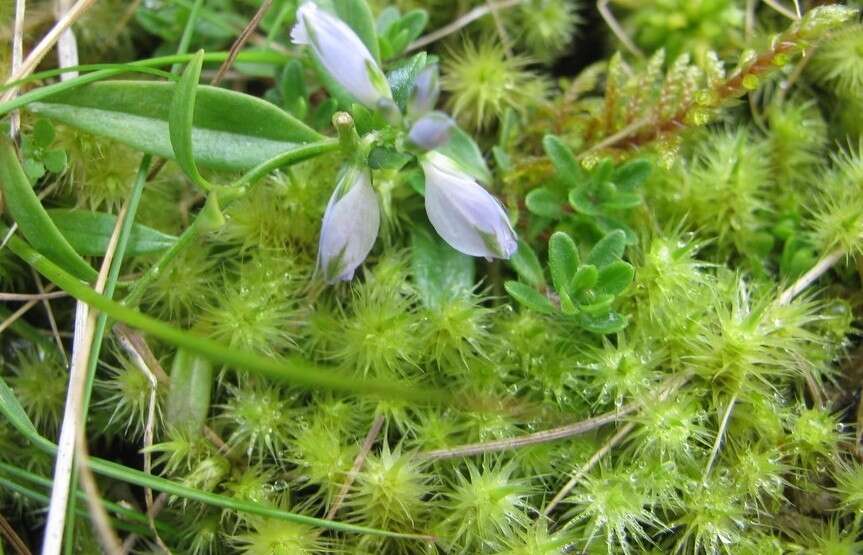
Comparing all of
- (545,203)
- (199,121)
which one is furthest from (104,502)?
(545,203)

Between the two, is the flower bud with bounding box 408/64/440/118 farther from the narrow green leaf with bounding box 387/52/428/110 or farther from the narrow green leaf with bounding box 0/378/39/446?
the narrow green leaf with bounding box 0/378/39/446

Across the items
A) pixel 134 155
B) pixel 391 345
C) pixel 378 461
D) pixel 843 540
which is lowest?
pixel 843 540

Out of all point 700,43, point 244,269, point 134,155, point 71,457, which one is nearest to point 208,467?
point 71,457

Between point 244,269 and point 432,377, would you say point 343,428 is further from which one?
point 244,269

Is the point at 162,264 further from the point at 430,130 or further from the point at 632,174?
the point at 632,174

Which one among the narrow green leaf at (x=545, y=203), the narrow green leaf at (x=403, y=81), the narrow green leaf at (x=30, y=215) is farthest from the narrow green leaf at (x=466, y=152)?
the narrow green leaf at (x=30, y=215)

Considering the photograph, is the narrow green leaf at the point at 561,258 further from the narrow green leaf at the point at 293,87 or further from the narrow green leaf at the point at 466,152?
the narrow green leaf at the point at 293,87

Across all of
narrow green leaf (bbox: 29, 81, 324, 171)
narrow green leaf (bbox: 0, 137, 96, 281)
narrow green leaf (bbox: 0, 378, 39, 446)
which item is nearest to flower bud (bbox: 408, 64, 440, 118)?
narrow green leaf (bbox: 29, 81, 324, 171)
